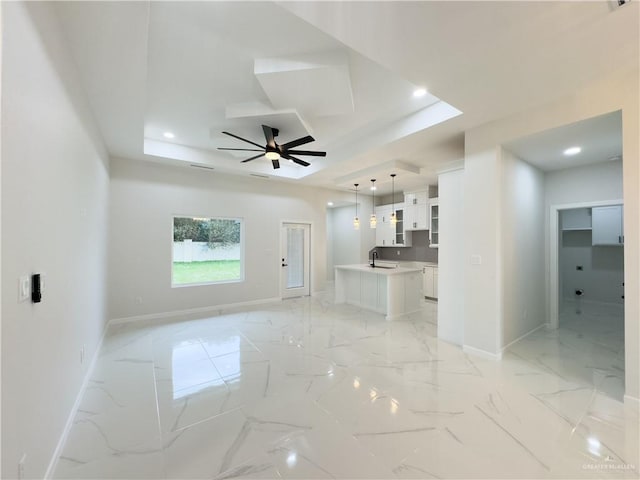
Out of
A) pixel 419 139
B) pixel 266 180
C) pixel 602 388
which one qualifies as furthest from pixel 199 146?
pixel 602 388

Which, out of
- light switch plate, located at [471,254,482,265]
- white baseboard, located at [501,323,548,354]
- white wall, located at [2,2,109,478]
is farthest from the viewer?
white baseboard, located at [501,323,548,354]

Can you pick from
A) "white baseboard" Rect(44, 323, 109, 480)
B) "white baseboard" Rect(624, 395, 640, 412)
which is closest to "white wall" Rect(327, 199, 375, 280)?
"white baseboard" Rect(624, 395, 640, 412)

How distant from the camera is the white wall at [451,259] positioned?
11.7 ft

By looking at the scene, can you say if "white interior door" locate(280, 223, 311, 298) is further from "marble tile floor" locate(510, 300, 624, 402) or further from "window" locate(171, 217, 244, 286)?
"marble tile floor" locate(510, 300, 624, 402)

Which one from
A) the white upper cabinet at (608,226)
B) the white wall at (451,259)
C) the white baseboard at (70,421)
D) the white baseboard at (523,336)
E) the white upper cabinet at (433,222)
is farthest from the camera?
the white upper cabinet at (433,222)

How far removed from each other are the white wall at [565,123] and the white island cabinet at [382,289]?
5.07 ft

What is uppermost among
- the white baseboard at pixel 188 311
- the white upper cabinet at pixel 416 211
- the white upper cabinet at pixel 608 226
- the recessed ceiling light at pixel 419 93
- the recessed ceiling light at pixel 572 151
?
the recessed ceiling light at pixel 419 93

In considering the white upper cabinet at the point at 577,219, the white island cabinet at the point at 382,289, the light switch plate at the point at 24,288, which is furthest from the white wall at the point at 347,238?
the light switch plate at the point at 24,288

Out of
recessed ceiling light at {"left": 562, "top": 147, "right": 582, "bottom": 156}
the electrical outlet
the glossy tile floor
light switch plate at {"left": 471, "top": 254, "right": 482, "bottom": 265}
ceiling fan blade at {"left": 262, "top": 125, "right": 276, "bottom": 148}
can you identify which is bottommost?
the glossy tile floor

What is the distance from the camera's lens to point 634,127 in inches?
86.2

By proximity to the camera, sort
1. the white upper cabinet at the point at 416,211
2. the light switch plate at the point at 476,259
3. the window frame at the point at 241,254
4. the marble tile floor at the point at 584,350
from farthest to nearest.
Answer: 1. the white upper cabinet at the point at 416,211
2. the window frame at the point at 241,254
3. the light switch plate at the point at 476,259
4. the marble tile floor at the point at 584,350

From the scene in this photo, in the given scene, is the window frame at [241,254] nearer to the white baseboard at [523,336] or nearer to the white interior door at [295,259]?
the white interior door at [295,259]

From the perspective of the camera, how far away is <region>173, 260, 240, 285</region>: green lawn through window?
17.1 ft

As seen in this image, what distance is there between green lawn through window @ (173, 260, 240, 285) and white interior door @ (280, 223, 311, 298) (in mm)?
1186
